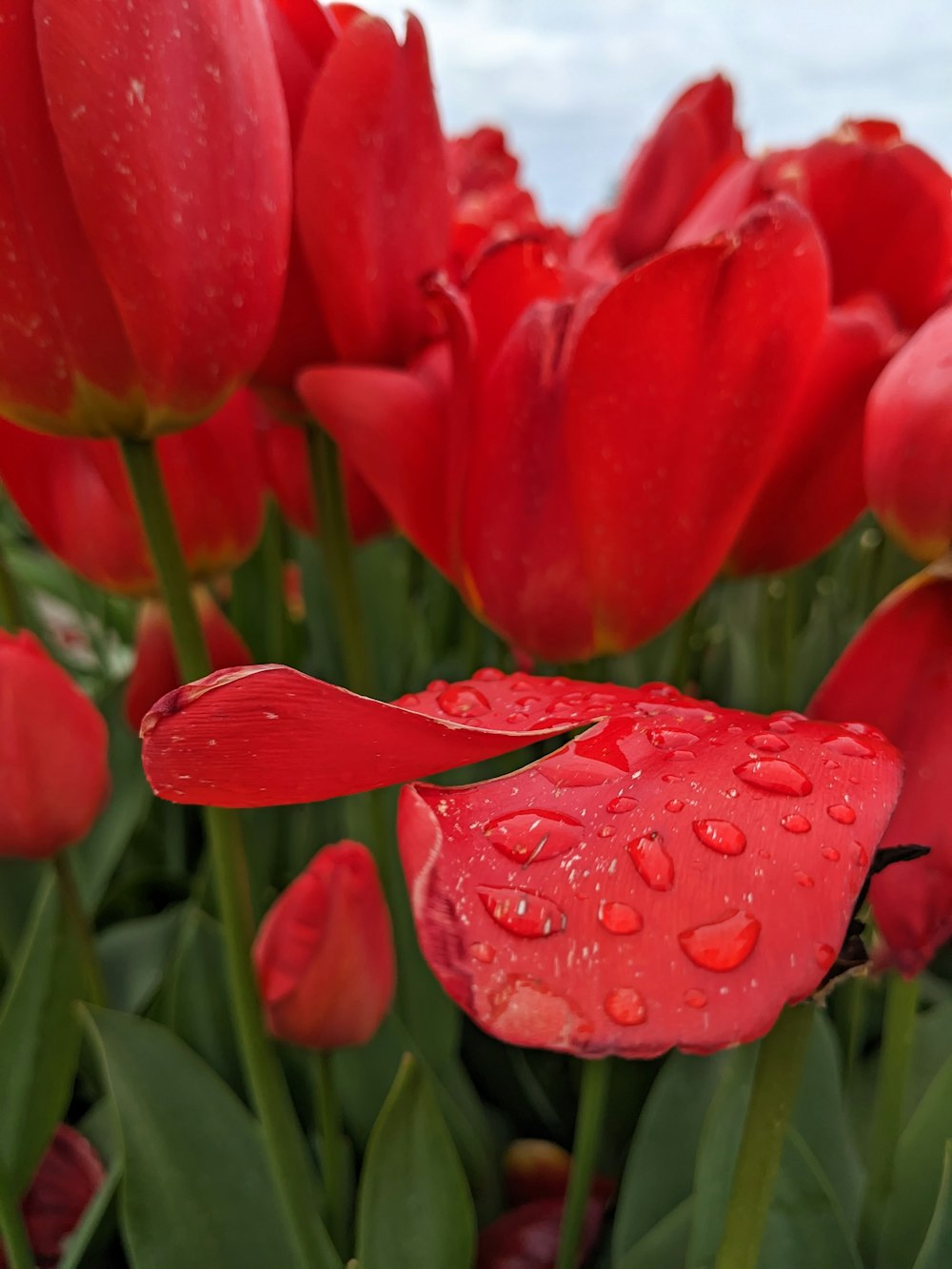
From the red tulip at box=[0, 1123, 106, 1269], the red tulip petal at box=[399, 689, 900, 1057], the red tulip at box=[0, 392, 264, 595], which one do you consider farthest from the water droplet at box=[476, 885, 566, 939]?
the red tulip at box=[0, 1123, 106, 1269]

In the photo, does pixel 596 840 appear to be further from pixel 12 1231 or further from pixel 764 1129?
pixel 12 1231

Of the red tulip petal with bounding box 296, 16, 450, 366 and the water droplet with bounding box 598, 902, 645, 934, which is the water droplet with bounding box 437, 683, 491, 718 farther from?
the red tulip petal with bounding box 296, 16, 450, 366

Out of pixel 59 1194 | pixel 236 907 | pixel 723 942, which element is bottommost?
pixel 59 1194

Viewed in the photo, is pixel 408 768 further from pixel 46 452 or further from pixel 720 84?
pixel 720 84

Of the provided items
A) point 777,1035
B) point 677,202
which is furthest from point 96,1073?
point 677,202

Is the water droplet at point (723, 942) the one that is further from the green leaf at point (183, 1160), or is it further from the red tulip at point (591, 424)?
the green leaf at point (183, 1160)

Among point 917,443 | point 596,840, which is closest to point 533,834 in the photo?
point 596,840

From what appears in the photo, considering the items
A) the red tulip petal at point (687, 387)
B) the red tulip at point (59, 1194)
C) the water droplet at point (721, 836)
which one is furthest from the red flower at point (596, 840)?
the red tulip at point (59, 1194)
